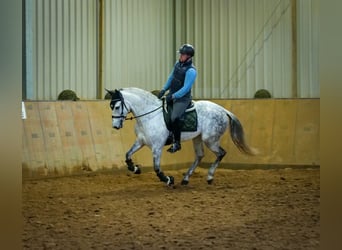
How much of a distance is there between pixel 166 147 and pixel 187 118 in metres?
2.18

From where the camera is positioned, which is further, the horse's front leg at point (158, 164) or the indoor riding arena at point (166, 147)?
the horse's front leg at point (158, 164)

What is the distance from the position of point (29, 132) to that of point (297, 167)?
3.89m

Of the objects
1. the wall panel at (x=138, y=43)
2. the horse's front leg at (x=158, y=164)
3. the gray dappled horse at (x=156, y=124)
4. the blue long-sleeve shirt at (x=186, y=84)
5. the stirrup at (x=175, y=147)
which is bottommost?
the horse's front leg at (x=158, y=164)

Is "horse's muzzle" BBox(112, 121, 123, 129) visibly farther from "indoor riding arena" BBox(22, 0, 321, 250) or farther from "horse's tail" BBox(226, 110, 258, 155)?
"horse's tail" BBox(226, 110, 258, 155)

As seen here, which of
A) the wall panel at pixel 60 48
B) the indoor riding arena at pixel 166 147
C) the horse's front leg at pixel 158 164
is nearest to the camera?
the indoor riding arena at pixel 166 147

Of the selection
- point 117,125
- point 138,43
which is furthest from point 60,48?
point 117,125

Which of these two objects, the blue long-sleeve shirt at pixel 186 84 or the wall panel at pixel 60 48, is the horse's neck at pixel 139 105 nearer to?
the blue long-sleeve shirt at pixel 186 84

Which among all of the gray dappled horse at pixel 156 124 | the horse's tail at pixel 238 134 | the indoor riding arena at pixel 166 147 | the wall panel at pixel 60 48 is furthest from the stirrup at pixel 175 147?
the wall panel at pixel 60 48

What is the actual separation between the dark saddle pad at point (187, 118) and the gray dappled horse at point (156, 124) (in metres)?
0.06

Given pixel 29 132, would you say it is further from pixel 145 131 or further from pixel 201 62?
pixel 201 62

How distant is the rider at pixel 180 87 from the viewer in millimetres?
6945

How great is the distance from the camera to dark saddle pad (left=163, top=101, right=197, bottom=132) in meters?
7.09

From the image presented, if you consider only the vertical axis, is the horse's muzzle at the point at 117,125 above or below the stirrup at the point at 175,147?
above
